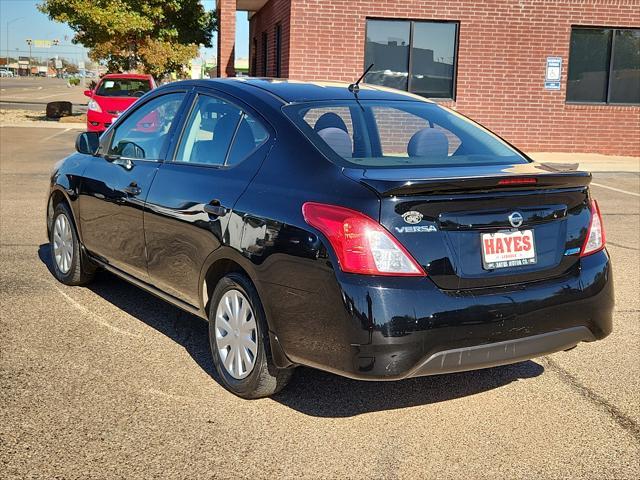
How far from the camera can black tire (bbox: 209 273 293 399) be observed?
12.7ft

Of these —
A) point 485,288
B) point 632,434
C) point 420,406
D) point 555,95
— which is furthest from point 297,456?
point 555,95

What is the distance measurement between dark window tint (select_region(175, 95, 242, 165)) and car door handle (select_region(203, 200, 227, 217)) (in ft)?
0.89

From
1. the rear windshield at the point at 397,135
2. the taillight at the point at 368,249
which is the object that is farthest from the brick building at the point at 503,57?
the taillight at the point at 368,249

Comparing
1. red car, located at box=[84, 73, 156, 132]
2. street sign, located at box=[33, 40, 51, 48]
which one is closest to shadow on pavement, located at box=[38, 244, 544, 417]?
red car, located at box=[84, 73, 156, 132]

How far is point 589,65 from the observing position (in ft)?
60.8

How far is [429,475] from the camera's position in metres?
3.36

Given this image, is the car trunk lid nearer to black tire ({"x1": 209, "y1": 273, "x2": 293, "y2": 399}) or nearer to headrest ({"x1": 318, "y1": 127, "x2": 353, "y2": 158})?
headrest ({"x1": 318, "y1": 127, "x2": 353, "y2": 158})

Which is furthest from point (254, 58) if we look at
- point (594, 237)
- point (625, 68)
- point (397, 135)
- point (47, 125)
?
point (594, 237)

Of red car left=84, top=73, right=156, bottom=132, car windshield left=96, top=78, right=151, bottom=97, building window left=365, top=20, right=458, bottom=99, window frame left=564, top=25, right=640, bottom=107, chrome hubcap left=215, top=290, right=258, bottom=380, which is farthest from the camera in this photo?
car windshield left=96, top=78, right=151, bottom=97

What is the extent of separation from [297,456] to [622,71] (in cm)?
1744

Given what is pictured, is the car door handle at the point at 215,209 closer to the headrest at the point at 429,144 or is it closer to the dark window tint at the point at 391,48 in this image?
the headrest at the point at 429,144

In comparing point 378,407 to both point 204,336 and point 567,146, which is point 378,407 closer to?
Answer: point 204,336

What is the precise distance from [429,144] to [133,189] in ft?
6.33

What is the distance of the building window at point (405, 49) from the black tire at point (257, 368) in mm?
14028
